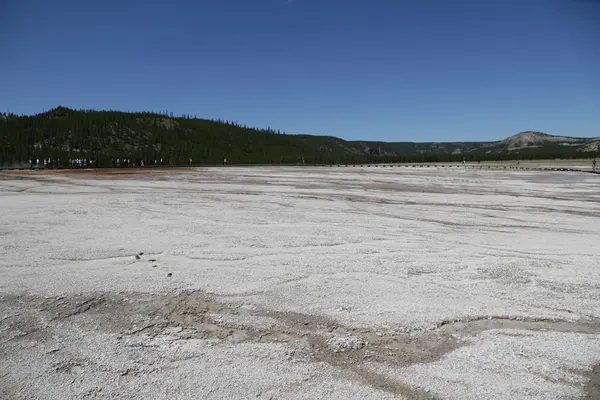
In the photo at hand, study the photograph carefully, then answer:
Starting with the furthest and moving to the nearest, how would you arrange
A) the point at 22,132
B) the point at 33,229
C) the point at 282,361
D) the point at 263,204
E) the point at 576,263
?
the point at 22,132 → the point at 263,204 → the point at 33,229 → the point at 576,263 → the point at 282,361

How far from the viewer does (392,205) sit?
1523 centimetres

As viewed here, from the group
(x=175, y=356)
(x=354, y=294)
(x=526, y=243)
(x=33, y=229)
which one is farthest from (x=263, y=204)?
(x=175, y=356)

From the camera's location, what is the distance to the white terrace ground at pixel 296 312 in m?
3.37

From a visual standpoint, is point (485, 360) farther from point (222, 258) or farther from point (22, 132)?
point (22, 132)

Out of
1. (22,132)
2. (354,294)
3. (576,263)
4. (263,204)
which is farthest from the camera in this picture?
→ (22,132)

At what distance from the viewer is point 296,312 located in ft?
15.7

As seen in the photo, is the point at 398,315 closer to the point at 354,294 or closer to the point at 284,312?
the point at 354,294

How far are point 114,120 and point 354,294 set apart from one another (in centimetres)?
21130

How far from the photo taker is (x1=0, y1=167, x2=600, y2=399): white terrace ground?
337 cm

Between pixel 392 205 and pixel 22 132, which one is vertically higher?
pixel 22 132

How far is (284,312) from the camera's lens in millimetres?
4781

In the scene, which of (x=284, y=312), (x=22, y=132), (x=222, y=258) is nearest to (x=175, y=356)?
(x=284, y=312)

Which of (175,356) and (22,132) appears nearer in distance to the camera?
(175,356)

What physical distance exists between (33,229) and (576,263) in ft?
36.4
